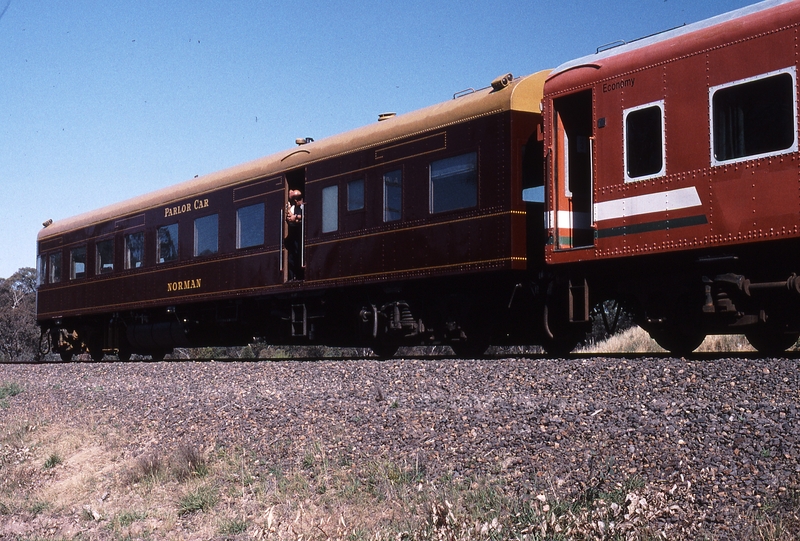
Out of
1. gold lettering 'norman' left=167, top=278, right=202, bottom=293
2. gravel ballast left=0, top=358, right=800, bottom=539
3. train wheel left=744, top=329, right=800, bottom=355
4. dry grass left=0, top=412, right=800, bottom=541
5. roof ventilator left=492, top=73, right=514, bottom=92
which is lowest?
dry grass left=0, top=412, right=800, bottom=541

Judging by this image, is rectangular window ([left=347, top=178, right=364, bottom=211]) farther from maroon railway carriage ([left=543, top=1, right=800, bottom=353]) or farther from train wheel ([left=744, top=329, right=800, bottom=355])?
train wheel ([left=744, top=329, right=800, bottom=355])

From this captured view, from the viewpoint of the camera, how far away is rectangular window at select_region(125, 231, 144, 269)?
61.5 feet

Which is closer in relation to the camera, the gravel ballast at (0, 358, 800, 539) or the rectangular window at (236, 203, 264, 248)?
the gravel ballast at (0, 358, 800, 539)

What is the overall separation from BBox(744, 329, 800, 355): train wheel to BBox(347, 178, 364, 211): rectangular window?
5.90 meters

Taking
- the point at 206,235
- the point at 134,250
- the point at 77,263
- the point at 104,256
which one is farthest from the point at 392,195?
the point at 77,263

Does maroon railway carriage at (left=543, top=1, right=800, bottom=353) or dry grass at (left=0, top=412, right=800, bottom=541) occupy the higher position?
maroon railway carriage at (left=543, top=1, right=800, bottom=353)

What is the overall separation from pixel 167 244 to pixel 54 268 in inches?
225

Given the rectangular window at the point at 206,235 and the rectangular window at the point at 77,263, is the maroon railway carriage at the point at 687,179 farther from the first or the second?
the rectangular window at the point at 77,263

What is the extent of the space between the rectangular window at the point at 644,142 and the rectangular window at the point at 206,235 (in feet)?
29.4

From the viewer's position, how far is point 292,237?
49.1ft

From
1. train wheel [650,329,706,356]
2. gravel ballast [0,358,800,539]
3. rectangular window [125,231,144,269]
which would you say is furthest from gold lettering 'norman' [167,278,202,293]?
train wheel [650,329,706,356]

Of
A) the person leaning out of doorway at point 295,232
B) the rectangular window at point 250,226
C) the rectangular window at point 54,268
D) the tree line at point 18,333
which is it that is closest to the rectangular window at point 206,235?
the rectangular window at point 250,226

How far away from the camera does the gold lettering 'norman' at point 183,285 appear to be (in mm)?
16919

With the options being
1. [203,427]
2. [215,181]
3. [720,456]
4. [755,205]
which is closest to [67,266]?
[215,181]
